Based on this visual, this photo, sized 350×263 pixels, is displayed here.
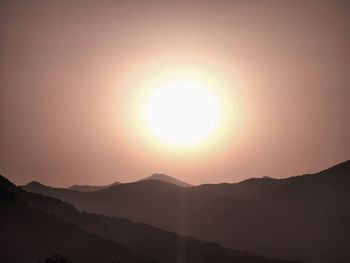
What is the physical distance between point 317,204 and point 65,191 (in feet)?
246

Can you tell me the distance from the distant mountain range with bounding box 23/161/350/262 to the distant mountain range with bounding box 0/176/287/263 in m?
28.0

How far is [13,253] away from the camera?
179ft

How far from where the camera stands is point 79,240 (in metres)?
60.8

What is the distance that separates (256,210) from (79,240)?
68.5 metres

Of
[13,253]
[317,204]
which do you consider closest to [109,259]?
[13,253]

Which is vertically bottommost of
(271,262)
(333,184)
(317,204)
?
(271,262)

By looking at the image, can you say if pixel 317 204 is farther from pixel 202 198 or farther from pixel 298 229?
pixel 202 198

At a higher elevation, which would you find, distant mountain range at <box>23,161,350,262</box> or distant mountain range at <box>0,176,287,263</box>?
distant mountain range at <box>23,161,350,262</box>

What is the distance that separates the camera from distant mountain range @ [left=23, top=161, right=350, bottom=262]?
330 ft

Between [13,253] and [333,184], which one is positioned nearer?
[13,253]

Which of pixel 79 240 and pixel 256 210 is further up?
pixel 256 210

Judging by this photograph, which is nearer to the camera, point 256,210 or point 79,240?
point 79,240

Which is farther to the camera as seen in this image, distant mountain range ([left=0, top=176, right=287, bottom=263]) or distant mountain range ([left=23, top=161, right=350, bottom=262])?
distant mountain range ([left=23, top=161, right=350, bottom=262])

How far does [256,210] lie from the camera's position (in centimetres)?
12075
